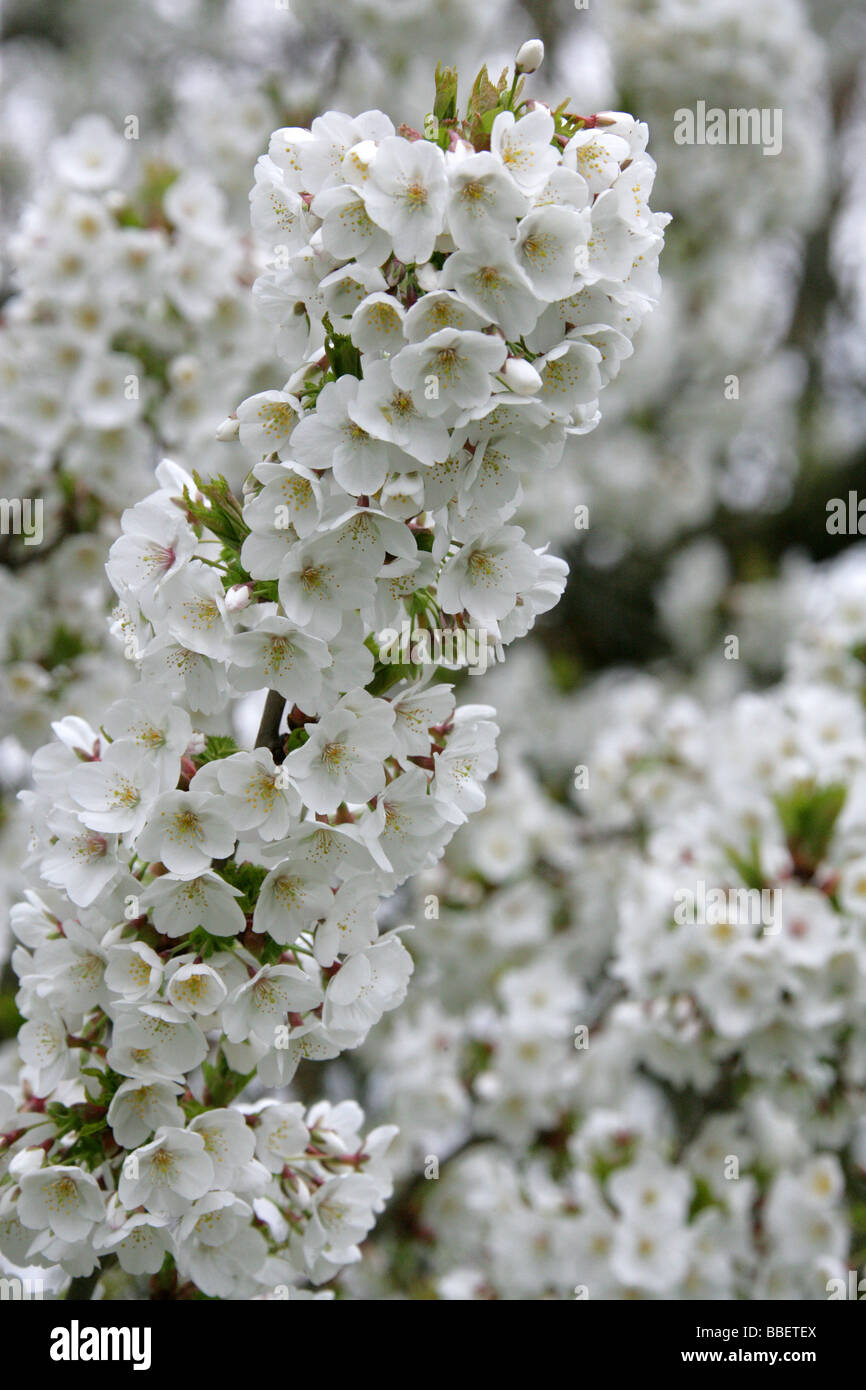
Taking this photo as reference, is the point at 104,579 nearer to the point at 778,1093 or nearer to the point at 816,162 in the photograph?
the point at 778,1093

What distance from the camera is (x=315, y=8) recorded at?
519 cm

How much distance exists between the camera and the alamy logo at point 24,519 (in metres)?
3.64

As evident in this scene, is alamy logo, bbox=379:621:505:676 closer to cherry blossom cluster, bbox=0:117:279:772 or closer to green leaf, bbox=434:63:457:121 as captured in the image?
green leaf, bbox=434:63:457:121

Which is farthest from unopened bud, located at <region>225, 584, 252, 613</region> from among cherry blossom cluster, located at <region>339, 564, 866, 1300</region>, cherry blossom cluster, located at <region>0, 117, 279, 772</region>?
cherry blossom cluster, located at <region>0, 117, 279, 772</region>

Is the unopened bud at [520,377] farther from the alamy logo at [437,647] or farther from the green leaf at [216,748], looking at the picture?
the green leaf at [216,748]

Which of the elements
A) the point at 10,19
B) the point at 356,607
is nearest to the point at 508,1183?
the point at 356,607

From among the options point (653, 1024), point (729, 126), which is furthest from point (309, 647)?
point (729, 126)

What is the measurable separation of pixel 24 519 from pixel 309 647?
2.33 metres

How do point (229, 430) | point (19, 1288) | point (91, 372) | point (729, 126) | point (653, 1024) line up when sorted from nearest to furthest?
1. point (229, 430)
2. point (19, 1288)
3. point (653, 1024)
4. point (91, 372)
5. point (729, 126)

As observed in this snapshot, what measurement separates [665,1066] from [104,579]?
2.12 m

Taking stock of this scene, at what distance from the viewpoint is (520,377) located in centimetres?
160

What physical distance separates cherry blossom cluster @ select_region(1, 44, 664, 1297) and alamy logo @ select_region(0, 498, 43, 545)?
1.95m
